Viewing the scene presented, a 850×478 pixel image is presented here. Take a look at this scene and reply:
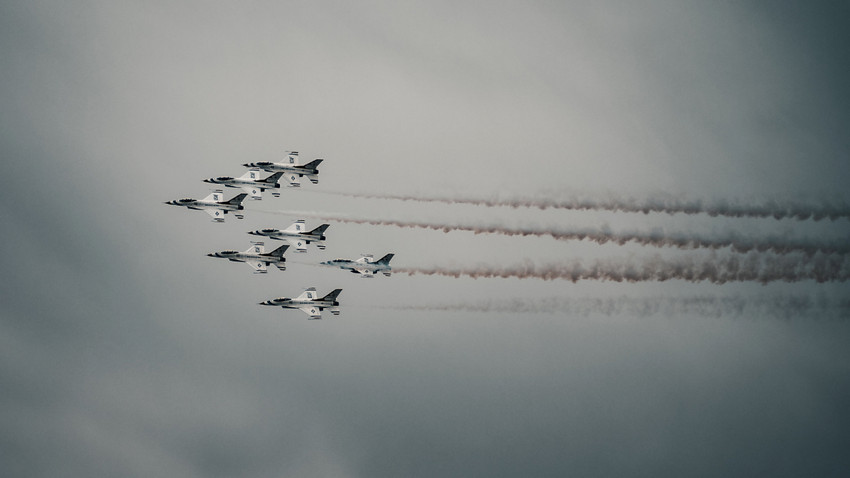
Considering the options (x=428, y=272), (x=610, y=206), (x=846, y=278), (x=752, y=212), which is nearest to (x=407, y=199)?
(x=428, y=272)

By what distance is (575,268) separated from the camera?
8700 cm

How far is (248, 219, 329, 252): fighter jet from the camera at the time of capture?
92.4 metres

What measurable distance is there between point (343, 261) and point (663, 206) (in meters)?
30.1

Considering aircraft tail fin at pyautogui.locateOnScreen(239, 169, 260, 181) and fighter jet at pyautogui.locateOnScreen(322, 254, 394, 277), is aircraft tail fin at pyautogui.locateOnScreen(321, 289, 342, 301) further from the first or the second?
aircraft tail fin at pyautogui.locateOnScreen(239, 169, 260, 181)

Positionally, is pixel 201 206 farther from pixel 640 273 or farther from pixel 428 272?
pixel 640 273

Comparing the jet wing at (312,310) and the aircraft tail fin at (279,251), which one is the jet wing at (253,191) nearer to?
the aircraft tail fin at (279,251)

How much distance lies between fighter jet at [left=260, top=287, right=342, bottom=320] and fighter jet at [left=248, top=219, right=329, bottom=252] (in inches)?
172

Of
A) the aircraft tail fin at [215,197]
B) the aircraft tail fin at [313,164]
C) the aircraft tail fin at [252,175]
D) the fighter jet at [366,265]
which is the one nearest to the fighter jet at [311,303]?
the fighter jet at [366,265]

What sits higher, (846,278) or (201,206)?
(201,206)

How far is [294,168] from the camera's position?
94625mm

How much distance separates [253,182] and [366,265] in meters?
14.3

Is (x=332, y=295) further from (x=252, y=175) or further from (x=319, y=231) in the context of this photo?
(x=252, y=175)

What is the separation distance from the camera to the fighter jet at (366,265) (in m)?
90.1

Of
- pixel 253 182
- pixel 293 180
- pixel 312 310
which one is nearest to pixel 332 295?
pixel 312 310
